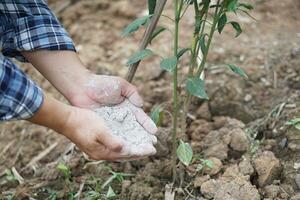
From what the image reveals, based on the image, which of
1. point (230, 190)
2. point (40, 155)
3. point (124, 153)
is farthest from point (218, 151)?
point (40, 155)

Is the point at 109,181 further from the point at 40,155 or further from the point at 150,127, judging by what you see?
the point at 40,155

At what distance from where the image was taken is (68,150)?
1748 mm

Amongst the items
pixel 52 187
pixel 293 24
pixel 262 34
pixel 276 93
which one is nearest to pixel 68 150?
pixel 52 187

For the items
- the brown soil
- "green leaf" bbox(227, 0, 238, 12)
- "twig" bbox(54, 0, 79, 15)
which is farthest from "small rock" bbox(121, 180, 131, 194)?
"twig" bbox(54, 0, 79, 15)

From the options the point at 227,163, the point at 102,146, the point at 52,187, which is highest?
the point at 102,146

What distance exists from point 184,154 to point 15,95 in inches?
19.0

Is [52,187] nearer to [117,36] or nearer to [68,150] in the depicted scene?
[68,150]

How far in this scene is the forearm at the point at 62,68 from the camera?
58.2 inches

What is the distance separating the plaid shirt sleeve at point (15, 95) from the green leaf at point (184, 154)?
16.4 inches

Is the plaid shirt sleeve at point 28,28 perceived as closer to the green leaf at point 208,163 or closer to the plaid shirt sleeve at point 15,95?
the plaid shirt sleeve at point 15,95

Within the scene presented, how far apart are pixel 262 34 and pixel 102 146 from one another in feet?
4.12

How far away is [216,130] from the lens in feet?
5.58

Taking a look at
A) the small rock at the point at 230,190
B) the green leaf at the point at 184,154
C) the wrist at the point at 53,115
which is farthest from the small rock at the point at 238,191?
the wrist at the point at 53,115

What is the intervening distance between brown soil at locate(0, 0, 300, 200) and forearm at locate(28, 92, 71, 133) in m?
0.36
